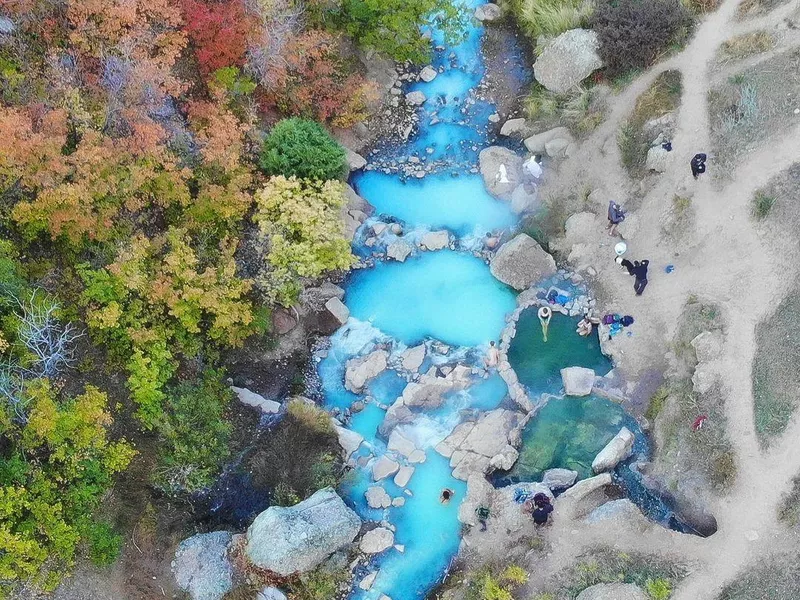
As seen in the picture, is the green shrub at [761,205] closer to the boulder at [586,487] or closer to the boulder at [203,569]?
the boulder at [586,487]

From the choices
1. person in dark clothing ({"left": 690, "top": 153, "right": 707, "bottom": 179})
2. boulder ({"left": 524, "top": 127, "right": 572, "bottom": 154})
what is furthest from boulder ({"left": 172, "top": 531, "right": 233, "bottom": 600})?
person in dark clothing ({"left": 690, "top": 153, "right": 707, "bottom": 179})

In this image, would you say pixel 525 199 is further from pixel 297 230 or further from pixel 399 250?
pixel 297 230

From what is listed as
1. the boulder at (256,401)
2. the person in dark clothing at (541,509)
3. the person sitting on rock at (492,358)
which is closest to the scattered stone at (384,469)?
the boulder at (256,401)

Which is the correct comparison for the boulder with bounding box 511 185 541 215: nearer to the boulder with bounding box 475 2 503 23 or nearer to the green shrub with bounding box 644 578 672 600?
the boulder with bounding box 475 2 503 23

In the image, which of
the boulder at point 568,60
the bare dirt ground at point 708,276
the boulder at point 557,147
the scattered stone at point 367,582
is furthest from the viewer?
the boulder at point 557,147

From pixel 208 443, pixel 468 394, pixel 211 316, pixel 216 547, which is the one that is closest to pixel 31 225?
pixel 211 316

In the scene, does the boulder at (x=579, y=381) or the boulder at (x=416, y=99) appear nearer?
the boulder at (x=579, y=381)
